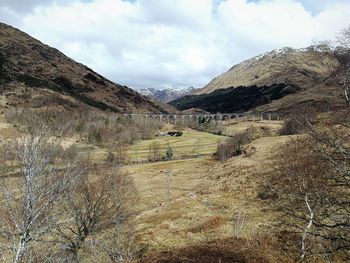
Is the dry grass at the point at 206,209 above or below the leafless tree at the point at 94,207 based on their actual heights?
below

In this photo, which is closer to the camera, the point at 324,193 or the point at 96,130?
the point at 324,193

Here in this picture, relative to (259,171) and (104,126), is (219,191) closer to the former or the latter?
(259,171)

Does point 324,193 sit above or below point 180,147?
above

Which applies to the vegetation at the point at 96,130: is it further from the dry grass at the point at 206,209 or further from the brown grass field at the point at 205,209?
the dry grass at the point at 206,209

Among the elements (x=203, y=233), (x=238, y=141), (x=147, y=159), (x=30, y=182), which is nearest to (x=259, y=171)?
(x=203, y=233)

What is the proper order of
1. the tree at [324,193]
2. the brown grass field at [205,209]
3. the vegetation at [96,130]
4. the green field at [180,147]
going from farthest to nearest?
1. the vegetation at [96,130]
2. the green field at [180,147]
3. the brown grass field at [205,209]
4. the tree at [324,193]

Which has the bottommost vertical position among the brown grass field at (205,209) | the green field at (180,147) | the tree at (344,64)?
the green field at (180,147)

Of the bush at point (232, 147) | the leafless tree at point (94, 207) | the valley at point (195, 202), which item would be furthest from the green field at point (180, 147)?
the leafless tree at point (94, 207)

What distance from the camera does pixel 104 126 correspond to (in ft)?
618

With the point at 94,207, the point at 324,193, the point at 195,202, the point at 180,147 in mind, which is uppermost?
the point at 324,193

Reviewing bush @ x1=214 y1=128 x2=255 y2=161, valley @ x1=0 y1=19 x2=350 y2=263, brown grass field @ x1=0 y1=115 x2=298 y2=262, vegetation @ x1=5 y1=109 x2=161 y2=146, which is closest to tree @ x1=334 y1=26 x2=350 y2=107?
valley @ x1=0 y1=19 x2=350 y2=263

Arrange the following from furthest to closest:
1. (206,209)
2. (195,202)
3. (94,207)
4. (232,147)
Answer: (232,147)
(195,202)
(206,209)
(94,207)

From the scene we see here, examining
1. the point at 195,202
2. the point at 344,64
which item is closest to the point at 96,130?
the point at 195,202

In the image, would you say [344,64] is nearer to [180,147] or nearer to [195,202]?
[195,202]
